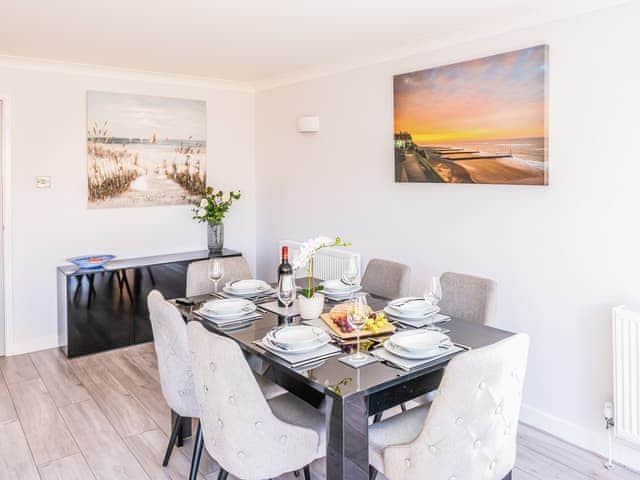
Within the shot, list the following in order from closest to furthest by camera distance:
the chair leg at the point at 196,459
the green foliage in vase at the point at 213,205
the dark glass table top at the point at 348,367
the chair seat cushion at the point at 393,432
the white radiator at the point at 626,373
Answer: the dark glass table top at the point at 348,367 < the chair seat cushion at the point at 393,432 < the chair leg at the point at 196,459 < the white radiator at the point at 626,373 < the green foliage in vase at the point at 213,205

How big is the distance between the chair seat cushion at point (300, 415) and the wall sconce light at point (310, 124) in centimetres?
276

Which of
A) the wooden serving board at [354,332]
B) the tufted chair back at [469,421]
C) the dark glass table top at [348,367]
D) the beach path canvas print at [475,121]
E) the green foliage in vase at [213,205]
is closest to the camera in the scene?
the tufted chair back at [469,421]

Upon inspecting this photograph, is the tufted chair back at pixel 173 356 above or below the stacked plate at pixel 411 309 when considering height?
below

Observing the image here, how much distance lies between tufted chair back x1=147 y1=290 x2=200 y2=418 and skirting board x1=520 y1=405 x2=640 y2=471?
199 centimetres

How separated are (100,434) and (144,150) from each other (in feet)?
8.68

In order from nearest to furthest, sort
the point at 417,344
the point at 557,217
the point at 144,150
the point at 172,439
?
the point at 417,344 < the point at 172,439 < the point at 557,217 < the point at 144,150

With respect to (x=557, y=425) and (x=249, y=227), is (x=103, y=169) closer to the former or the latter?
(x=249, y=227)

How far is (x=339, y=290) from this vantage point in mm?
2986

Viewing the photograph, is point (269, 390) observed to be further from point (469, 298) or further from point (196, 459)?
point (469, 298)

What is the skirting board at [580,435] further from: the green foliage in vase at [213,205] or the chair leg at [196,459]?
the green foliage in vase at [213,205]

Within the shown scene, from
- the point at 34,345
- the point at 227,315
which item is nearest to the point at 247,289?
the point at 227,315

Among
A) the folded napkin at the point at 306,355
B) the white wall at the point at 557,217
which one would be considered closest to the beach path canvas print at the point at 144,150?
the white wall at the point at 557,217

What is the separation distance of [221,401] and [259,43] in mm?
2670

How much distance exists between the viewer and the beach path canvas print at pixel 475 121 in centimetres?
294
